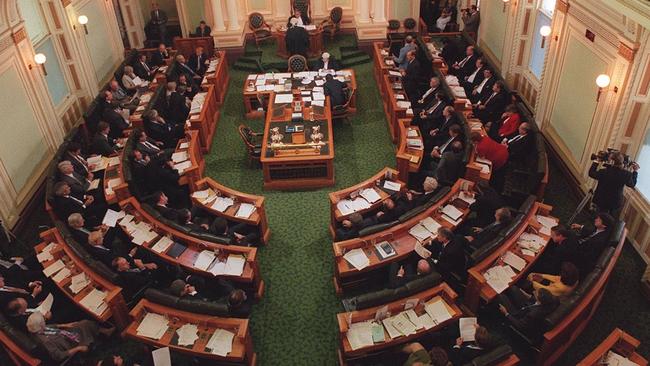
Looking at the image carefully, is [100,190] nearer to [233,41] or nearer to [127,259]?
[127,259]

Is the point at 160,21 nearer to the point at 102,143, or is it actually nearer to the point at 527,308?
the point at 102,143

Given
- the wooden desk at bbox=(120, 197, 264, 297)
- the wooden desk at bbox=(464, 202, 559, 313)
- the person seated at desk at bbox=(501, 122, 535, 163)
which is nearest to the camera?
the wooden desk at bbox=(464, 202, 559, 313)

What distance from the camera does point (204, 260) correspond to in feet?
25.1

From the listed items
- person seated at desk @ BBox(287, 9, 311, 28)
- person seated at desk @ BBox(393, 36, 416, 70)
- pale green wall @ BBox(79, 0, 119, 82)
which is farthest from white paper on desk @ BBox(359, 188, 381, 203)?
pale green wall @ BBox(79, 0, 119, 82)

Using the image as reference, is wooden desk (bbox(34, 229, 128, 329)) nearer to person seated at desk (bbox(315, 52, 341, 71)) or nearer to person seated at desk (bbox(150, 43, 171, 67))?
person seated at desk (bbox(150, 43, 171, 67))

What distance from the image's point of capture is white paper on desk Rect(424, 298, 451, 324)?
6.63 m

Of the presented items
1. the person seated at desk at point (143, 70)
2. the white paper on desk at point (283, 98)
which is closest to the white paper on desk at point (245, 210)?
the white paper on desk at point (283, 98)

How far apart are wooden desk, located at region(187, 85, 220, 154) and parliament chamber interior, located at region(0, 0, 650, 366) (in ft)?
0.16

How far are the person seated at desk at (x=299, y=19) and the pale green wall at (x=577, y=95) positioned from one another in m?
7.33

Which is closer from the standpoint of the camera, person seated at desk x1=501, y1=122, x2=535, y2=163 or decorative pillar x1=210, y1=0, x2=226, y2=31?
person seated at desk x1=501, y1=122, x2=535, y2=163

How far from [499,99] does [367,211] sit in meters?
4.37

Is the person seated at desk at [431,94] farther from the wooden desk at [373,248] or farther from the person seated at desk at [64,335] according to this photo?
the person seated at desk at [64,335]

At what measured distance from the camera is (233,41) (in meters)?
15.4

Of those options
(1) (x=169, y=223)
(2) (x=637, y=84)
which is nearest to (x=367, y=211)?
(1) (x=169, y=223)
